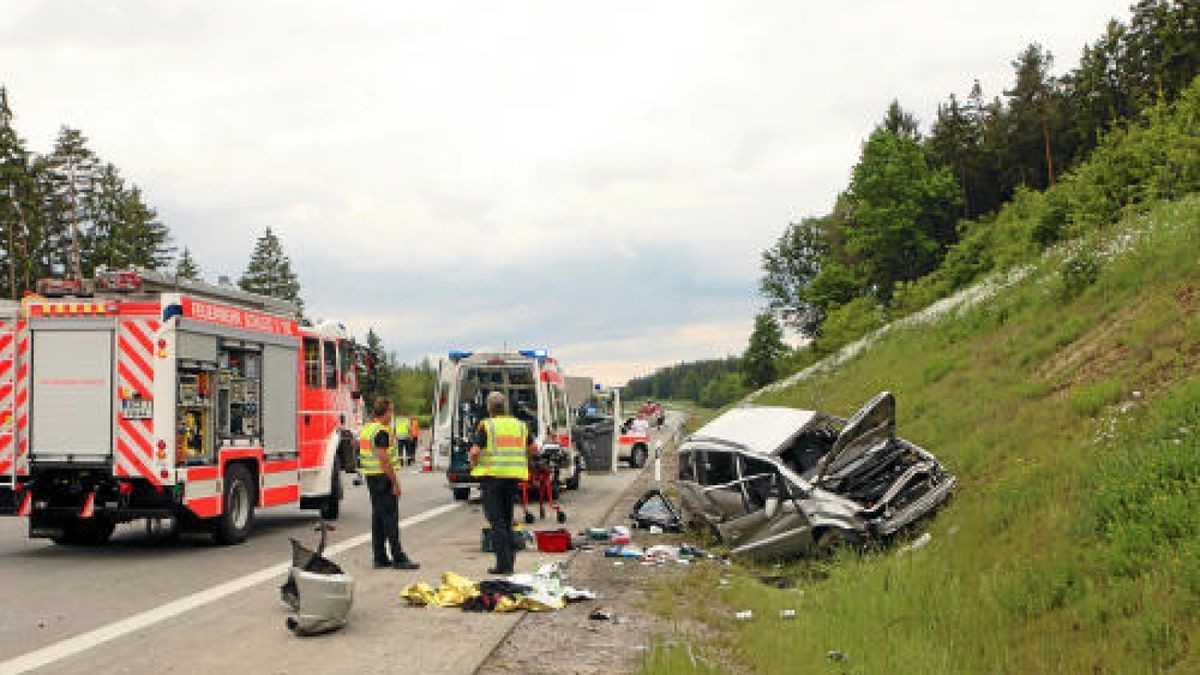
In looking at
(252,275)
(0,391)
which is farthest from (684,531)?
(252,275)

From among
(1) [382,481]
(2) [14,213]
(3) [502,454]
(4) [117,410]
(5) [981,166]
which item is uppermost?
(5) [981,166]

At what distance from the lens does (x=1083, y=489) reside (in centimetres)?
895

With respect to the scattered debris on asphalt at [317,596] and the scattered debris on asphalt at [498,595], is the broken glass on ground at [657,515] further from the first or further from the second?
the scattered debris on asphalt at [317,596]

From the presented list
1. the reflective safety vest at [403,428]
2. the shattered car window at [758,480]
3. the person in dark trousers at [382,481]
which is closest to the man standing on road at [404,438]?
the reflective safety vest at [403,428]

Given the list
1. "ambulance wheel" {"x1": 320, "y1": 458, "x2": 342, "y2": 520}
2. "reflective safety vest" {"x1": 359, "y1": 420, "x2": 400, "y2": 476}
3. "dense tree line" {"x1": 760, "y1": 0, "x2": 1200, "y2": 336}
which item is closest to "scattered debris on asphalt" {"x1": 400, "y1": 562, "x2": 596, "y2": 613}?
"reflective safety vest" {"x1": 359, "y1": 420, "x2": 400, "y2": 476}

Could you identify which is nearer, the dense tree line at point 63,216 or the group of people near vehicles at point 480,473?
the group of people near vehicles at point 480,473

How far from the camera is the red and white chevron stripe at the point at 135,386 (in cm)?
1184

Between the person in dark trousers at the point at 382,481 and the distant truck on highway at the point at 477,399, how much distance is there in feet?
23.2

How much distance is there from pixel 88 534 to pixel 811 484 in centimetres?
914

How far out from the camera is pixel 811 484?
11352mm

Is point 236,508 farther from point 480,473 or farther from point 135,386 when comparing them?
point 480,473

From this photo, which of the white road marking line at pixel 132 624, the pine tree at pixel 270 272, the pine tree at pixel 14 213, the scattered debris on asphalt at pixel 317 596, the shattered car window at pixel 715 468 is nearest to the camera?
the white road marking line at pixel 132 624

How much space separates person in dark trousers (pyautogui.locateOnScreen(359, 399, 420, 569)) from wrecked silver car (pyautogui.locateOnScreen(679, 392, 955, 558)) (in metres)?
3.81

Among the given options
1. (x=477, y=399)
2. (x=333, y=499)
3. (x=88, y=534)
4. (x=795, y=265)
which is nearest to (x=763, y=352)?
(x=795, y=265)
